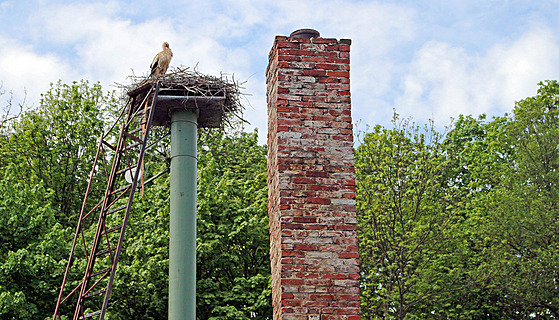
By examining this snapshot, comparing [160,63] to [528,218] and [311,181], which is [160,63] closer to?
[311,181]

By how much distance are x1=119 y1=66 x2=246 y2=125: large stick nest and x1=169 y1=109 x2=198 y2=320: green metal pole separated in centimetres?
38

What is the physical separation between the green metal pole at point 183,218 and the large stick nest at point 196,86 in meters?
0.38

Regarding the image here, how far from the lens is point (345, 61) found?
20.1ft

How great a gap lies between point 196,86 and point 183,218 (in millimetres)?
2078

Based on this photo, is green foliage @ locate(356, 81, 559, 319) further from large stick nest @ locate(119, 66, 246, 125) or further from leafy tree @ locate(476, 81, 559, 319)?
large stick nest @ locate(119, 66, 246, 125)

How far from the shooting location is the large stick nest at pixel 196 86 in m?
11.1

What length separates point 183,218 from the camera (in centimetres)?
1034

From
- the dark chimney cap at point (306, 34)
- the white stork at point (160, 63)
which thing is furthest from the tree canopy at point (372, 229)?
the dark chimney cap at point (306, 34)

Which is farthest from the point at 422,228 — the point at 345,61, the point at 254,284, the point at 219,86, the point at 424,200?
the point at 345,61

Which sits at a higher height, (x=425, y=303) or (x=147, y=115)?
(x=147, y=115)

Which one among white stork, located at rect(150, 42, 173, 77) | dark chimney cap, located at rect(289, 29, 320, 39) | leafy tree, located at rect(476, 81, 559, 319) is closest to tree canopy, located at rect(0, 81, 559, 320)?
leafy tree, located at rect(476, 81, 559, 319)

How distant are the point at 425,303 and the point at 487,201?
344cm

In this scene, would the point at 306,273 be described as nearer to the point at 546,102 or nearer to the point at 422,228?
the point at 422,228

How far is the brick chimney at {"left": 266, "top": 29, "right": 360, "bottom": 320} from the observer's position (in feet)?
17.8
